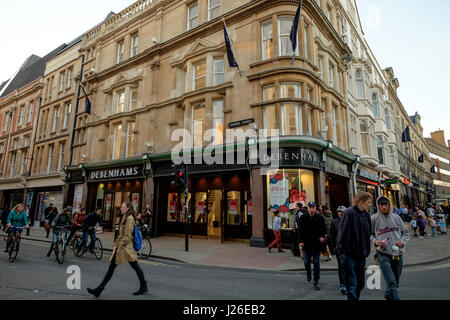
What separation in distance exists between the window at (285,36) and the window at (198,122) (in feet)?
18.8

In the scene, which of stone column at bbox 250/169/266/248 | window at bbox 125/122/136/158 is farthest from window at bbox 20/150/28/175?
stone column at bbox 250/169/266/248

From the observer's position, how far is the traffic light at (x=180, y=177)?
11.0 m

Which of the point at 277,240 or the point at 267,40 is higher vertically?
the point at 267,40

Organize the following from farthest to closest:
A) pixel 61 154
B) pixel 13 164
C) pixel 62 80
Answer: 1. pixel 13 164
2. pixel 62 80
3. pixel 61 154

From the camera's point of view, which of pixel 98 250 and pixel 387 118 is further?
pixel 387 118

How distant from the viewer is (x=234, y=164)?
13.5 metres

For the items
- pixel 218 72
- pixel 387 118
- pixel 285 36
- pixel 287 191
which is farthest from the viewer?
pixel 387 118

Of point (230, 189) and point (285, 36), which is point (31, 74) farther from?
point (285, 36)

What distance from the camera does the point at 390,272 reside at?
13.4 feet

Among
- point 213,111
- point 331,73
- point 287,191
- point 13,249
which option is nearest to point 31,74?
point 213,111

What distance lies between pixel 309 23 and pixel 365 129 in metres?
11.0

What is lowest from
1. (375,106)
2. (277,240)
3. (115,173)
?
(277,240)

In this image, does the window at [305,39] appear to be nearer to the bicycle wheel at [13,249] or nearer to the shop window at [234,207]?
the shop window at [234,207]

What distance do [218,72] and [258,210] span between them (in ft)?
29.6
